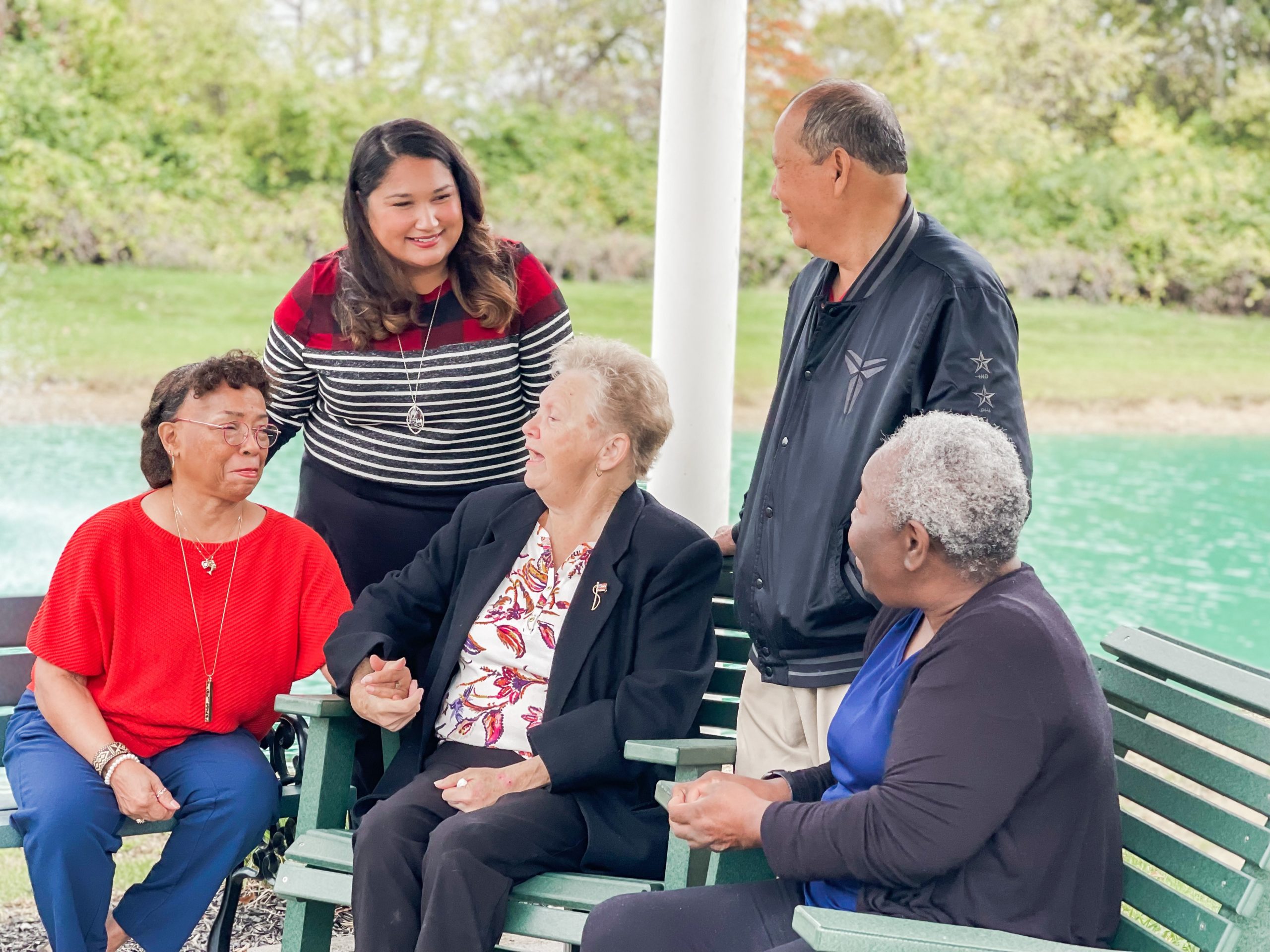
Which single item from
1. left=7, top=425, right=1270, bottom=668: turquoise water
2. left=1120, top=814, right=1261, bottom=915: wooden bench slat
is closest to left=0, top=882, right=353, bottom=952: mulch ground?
left=1120, top=814, right=1261, bottom=915: wooden bench slat

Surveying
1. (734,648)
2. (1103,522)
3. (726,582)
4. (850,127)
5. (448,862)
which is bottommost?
(1103,522)

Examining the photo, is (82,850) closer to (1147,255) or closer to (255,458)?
(255,458)

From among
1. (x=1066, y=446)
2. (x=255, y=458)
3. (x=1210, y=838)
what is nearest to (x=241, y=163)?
(x=1066, y=446)

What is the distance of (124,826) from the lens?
250cm

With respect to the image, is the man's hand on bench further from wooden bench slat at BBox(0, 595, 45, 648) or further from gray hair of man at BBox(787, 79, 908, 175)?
gray hair of man at BBox(787, 79, 908, 175)

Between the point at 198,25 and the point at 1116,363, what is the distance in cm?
1223

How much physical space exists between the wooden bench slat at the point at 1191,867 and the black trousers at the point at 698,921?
48 cm

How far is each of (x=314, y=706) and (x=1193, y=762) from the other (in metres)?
1.40

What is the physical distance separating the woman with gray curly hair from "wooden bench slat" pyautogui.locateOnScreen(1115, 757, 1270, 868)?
199 millimetres

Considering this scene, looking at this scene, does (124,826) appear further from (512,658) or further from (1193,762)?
(1193,762)

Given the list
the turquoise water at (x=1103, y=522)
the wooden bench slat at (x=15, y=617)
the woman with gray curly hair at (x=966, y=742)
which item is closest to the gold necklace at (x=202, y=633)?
the wooden bench slat at (x=15, y=617)

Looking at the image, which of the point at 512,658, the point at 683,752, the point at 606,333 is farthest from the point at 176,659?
the point at 606,333

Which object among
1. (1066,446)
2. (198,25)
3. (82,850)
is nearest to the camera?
(82,850)

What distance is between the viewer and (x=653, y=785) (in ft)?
8.19
